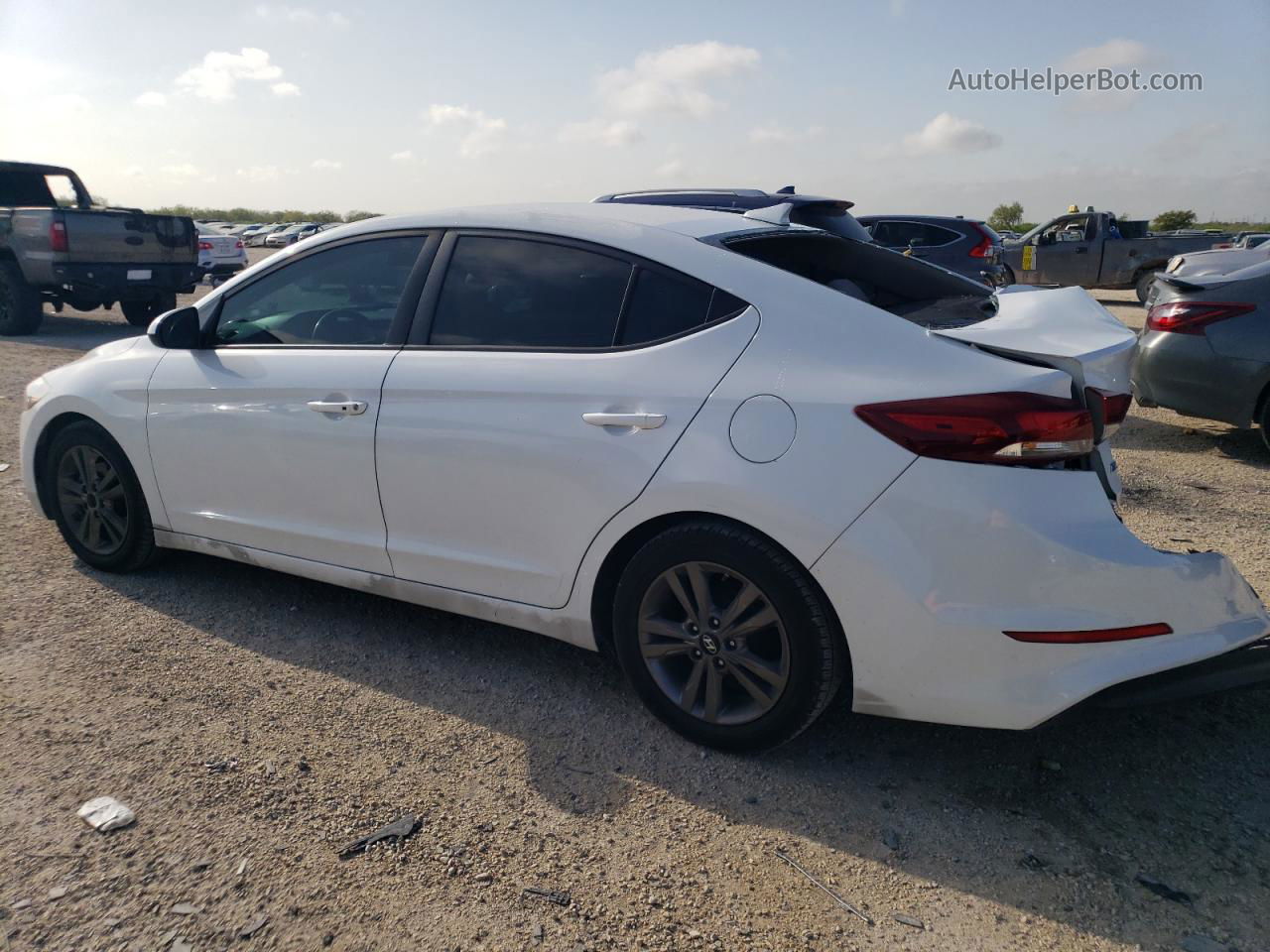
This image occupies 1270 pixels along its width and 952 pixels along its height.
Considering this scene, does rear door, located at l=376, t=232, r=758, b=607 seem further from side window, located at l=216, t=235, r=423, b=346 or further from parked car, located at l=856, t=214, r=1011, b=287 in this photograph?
parked car, located at l=856, t=214, r=1011, b=287

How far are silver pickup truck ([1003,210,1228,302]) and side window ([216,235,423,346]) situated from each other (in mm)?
18193

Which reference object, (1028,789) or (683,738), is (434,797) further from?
(1028,789)

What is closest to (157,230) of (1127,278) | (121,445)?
(121,445)

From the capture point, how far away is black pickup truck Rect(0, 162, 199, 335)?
12.0 metres

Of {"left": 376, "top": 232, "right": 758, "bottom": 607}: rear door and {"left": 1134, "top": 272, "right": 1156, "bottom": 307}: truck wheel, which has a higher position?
{"left": 376, "top": 232, "right": 758, "bottom": 607}: rear door

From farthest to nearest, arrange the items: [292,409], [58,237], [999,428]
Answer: [58,237], [292,409], [999,428]

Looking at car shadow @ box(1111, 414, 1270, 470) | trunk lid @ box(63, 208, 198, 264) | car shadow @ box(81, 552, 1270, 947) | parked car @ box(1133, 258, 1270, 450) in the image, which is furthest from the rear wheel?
car shadow @ box(81, 552, 1270, 947)

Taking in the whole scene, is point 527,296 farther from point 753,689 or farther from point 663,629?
point 753,689

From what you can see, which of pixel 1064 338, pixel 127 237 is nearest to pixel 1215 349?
pixel 1064 338

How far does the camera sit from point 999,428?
249 centimetres

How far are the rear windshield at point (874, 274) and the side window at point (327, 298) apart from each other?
4.26 ft

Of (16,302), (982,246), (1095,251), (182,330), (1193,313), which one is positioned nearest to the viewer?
(182,330)

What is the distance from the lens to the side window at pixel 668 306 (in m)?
2.97

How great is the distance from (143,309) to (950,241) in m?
12.0
